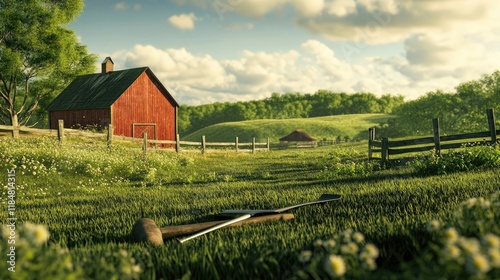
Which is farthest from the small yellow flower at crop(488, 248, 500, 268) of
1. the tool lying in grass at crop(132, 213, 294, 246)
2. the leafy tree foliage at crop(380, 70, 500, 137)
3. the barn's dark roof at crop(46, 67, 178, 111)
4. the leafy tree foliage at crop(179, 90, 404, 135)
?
the leafy tree foliage at crop(179, 90, 404, 135)

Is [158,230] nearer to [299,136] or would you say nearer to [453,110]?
[453,110]

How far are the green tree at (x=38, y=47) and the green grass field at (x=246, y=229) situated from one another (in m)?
25.0

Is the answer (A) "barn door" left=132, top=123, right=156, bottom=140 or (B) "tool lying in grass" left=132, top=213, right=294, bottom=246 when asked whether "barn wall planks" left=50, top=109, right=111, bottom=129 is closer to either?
(A) "barn door" left=132, top=123, right=156, bottom=140

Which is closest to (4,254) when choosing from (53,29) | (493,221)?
(493,221)

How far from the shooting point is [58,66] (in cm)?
4128

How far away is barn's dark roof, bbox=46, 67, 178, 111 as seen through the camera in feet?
108

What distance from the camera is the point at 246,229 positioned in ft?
19.4

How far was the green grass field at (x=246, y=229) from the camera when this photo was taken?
2.56 metres

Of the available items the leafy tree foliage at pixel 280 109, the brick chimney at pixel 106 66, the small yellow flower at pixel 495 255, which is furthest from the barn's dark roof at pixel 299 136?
the small yellow flower at pixel 495 255

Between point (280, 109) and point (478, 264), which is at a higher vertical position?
point (280, 109)

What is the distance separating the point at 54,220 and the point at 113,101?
25.2 metres

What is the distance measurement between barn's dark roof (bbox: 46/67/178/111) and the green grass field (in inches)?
636

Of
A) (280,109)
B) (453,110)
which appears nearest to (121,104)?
(453,110)

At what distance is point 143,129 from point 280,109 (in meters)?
103
